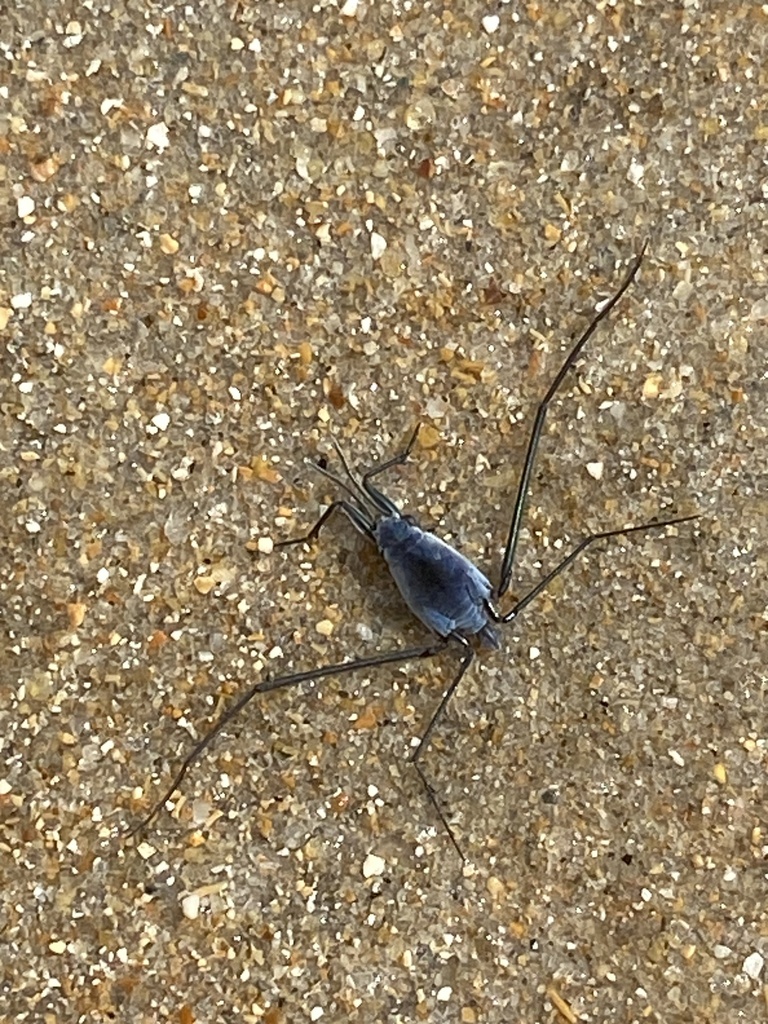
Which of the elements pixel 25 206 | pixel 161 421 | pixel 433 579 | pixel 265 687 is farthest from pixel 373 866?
pixel 25 206

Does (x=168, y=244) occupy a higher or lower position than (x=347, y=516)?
higher

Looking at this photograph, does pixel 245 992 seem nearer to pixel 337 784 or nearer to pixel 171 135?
pixel 337 784

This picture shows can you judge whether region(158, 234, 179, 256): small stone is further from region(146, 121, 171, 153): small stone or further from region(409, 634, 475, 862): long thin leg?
region(409, 634, 475, 862): long thin leg

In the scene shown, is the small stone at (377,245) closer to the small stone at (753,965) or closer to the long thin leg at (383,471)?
the long thin leg at (383,471)

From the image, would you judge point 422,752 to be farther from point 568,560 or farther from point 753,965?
point 753,965

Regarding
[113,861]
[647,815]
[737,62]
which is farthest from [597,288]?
[113,861]

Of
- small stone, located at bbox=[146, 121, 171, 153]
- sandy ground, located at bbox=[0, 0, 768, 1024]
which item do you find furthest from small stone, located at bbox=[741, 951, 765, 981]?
small stone, located at bbox=[146, 121, 171, 153]
